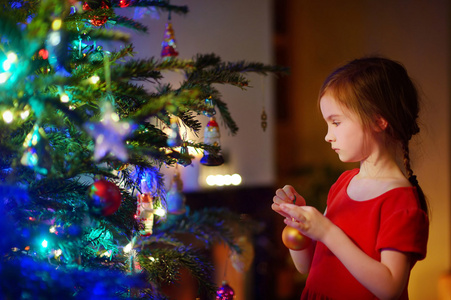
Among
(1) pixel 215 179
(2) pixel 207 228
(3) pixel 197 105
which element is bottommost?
(2) pixel 207 228

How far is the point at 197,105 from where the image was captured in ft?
2.69

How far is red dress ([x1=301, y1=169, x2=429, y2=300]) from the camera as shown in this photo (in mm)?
773

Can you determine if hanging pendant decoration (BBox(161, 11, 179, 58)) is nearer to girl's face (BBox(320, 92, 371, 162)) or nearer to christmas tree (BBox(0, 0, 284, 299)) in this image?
christmas tree (BBox(0, 0, 284, 299))

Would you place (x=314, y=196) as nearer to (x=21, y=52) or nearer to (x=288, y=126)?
(x=288, y=126)

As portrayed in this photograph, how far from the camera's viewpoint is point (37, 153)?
630mm

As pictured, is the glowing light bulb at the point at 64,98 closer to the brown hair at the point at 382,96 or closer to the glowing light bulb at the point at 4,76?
the glowing light bulb at the point at 4,76

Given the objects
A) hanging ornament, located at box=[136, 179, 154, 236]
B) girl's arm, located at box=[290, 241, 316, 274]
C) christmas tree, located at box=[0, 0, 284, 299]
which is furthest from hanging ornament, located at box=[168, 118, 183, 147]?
girl's arm, located at box=[290, 241, 316, 274]

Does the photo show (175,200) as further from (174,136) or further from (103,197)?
(103,197)

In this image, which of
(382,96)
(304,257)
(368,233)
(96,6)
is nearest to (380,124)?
(382,96)

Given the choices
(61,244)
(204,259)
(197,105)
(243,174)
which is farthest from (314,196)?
(61,244)

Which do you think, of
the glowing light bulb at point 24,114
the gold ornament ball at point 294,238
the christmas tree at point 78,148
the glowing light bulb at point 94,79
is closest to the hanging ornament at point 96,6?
the christmas tree at point 78,148

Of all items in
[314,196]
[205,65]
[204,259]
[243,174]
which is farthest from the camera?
[243,174]

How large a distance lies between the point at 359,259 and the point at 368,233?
7 cm

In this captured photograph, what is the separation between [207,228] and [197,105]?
44 centimetres
